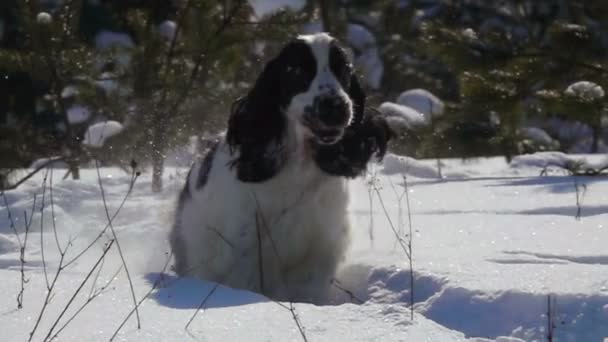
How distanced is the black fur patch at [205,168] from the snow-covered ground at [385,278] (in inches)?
18.9

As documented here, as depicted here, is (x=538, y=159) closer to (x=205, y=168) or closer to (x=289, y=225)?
(x=205, y=168)

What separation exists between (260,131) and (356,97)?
1.85 feet

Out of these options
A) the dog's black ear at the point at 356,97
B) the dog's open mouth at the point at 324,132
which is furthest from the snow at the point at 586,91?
the dog's open mouth at the point at 324,132

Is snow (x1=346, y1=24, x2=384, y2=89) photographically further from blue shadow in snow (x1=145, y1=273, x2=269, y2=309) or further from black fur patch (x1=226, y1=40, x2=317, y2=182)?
blue shadow in snow (x1=145, y1=273, x2=269, y2=309)

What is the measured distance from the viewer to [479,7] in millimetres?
17969

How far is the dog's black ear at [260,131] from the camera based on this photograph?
15.0ft

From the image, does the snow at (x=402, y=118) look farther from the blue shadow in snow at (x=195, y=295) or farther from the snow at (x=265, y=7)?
the blue shadow in snow at (x=195, y=295)

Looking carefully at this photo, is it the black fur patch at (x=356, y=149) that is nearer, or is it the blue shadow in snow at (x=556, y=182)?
the black fur patch at (x=356, y=149)

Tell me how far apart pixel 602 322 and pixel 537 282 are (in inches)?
15.3

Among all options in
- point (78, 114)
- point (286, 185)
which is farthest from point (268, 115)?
point (78, 114)

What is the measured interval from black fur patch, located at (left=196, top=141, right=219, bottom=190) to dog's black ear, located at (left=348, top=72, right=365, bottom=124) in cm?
76

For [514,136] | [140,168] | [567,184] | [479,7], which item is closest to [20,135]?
[140,168]

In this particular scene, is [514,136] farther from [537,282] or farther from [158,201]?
[537,282]

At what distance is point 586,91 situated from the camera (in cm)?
698
